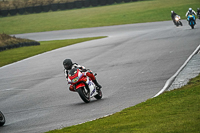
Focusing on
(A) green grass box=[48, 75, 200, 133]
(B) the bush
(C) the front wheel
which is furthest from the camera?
(B) the bush

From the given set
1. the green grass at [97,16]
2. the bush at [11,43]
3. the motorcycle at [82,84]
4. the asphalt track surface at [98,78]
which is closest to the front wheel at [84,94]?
the motorcycle at [82,84]

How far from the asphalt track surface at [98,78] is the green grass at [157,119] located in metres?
0.96

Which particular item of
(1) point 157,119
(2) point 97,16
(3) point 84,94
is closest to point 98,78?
(3) point 84,94

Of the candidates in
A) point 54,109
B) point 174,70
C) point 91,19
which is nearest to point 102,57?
point 174,70

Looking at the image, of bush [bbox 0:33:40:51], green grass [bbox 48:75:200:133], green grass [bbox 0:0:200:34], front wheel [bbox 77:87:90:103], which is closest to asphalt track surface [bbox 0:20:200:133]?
front wheel [bbox 77:87:90:103]

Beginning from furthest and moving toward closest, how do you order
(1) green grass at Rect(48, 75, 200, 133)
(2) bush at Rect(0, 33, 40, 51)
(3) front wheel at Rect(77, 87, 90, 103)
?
(2) bush at Rect(0, 33, 40, 51) < (3) front wheel at Rect(77, 87, 90, 103) < (1) green grass at Rect(48, 75, 200, 133)

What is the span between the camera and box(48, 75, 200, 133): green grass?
20.0ft

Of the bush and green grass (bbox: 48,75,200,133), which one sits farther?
the bush

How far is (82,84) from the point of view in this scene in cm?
1062

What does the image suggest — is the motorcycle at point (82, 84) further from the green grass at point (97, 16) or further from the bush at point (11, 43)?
the green grass at point (97, 16)

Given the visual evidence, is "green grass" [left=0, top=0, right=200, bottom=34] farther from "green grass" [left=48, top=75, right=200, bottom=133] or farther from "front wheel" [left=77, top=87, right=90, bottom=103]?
"green grass" [left=48, top=75, right=200, bottom=133]

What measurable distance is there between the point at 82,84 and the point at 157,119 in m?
4.07

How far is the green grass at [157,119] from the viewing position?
6.10 meters

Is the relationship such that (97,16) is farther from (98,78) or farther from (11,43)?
(98,78)
